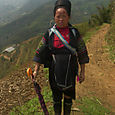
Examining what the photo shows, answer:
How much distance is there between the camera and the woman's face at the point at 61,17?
1832 millimetres

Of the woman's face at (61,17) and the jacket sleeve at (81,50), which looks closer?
the woman's face at (61,17)

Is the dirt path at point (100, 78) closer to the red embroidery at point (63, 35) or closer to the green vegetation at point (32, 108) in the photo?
the green vegetation at point (32, 108)

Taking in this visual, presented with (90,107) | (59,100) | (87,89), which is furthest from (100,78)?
(59,100)

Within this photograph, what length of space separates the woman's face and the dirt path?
285 centimetres

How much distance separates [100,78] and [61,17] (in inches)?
165

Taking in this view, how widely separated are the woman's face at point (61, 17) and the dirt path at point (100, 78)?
2.85 metres

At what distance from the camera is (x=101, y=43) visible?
27.0 ft

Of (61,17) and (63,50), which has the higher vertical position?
(61,17)

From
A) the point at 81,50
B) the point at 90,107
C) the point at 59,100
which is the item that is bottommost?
the point at 90,107

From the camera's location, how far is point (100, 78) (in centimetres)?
520

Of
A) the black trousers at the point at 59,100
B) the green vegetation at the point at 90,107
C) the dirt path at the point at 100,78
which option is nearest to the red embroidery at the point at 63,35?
the black trousers at the point at 59,100

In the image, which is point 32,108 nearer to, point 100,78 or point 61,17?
point 61,17

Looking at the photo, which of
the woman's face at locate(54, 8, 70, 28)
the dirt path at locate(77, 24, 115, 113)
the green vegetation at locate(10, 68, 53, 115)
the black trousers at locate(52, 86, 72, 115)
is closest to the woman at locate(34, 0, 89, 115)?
the woman's face at locate(54, 8, 70, 28)

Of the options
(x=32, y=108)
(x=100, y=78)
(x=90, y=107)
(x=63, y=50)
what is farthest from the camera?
(x=100, y=78)
